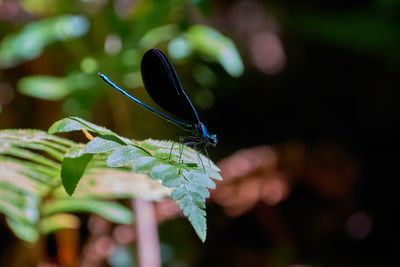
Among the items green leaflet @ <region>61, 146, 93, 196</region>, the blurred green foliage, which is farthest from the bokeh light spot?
green leaflet @ <region>61, 146, 93, 196</region>

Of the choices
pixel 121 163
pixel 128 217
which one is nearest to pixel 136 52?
pixel 128 217

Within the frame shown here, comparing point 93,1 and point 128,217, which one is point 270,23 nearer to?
point 93,1

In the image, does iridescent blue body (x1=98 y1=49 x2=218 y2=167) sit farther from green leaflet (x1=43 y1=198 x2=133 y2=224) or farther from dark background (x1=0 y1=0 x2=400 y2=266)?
dark background (x1=0 y1=0 x2=400 y2=266)

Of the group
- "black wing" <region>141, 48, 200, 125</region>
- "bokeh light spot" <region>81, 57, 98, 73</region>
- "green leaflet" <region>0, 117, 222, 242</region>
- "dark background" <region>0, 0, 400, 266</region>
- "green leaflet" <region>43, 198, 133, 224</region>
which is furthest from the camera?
"dark background" <region>0, 0, 400, 266</region>

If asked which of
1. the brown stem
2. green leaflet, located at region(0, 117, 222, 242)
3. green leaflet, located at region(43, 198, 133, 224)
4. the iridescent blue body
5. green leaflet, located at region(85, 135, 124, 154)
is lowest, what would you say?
the brown stem

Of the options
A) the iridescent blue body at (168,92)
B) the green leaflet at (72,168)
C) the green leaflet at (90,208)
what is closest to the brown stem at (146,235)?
the green leaflet at (90,208)

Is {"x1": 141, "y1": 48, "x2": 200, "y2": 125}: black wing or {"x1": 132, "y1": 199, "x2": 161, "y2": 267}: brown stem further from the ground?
{"x1": 141, "y1": 48, "x2": 200, "y2": 125}: black wing

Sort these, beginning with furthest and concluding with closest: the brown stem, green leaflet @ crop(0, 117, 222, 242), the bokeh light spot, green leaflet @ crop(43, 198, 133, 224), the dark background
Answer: the dark background → the bokeh light spot → the brown stem → green leaflet @ crop(43, 198, 133, 224) → green leaflet @ crop(0, 117, 222, 242)

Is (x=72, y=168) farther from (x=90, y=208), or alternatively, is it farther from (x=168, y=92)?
(x=90, y=208)

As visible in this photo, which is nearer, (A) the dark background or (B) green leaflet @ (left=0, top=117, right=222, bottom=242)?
(B) green leaflet @ (left=0, top=117, right=222, bottom=242)
